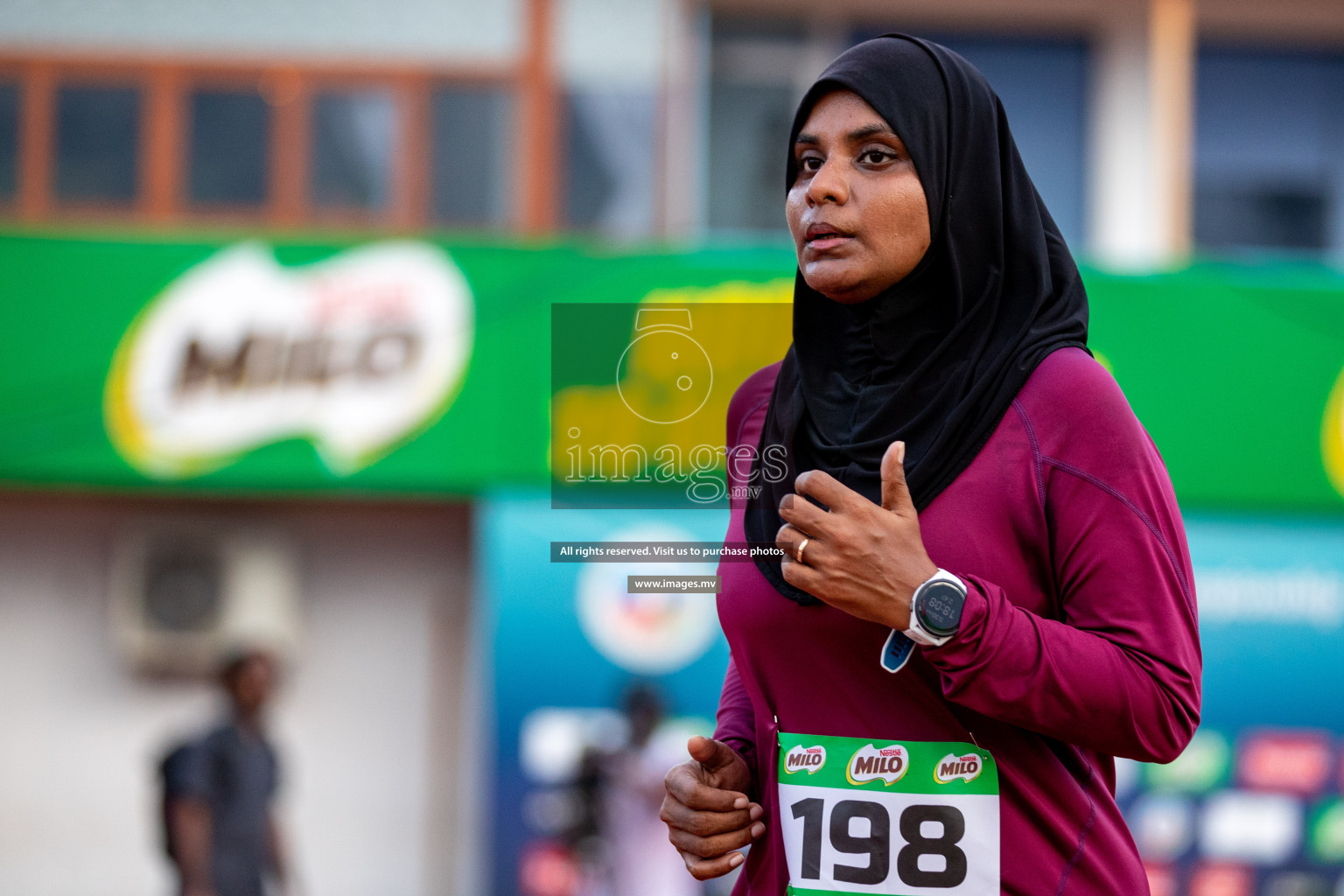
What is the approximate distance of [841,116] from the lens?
1.61 meters

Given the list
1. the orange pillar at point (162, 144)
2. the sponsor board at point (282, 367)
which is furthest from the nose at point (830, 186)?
the orange pillar at point (162, 144)

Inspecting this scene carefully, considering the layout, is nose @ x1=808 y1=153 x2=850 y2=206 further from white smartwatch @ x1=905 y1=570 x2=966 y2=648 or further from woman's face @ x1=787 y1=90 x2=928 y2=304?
white smartwatch @ x1=905 y1=570 x2=966 y2=648

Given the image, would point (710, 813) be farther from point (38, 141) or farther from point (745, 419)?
Result: point (38, 141)

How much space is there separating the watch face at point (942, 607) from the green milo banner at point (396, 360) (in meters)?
6.02

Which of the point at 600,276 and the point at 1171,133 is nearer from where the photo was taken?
the point at 600,276

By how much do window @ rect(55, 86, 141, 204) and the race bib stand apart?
7397 millimetres

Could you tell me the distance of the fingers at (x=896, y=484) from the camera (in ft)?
4.64

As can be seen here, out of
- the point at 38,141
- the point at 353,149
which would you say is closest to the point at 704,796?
the point at 353,149

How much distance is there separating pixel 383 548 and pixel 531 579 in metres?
1.25

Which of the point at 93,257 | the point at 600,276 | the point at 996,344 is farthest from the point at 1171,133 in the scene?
the point at 996,344

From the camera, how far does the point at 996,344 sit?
155 centimetres

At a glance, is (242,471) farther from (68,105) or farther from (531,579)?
(68,105)

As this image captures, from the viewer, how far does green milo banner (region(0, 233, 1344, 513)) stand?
7363 millimetres

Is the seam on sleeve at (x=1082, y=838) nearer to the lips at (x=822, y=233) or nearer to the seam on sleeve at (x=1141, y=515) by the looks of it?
the seam on sleeve at (x=1141, y=515)
